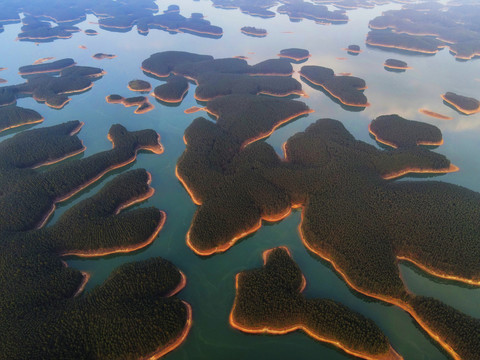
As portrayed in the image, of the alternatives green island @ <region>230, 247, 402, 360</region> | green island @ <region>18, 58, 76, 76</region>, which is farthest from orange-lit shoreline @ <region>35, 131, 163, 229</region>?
green island @ <region>18, 58, 76, 76</region>

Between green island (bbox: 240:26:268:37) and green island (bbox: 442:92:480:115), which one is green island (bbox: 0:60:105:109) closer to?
green island (bbox: 240:26:268:37)

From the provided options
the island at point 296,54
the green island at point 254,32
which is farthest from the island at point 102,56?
the green island at point 254,32

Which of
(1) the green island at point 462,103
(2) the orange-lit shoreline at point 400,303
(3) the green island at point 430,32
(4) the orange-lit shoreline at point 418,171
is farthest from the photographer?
(3) the green island at point 430,32

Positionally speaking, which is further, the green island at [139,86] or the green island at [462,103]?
the green island at [139,86]

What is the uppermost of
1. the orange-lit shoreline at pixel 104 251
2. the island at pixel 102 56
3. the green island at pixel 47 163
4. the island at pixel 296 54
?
the island at pixel 296 54

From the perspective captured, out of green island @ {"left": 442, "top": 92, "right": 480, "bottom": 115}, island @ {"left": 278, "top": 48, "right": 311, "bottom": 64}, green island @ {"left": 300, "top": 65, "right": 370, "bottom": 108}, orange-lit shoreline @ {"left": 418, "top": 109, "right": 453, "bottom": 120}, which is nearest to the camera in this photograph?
orange-lit shoreline @ {"left": 418, "top": 109, "right": 453, "bottom": 120}

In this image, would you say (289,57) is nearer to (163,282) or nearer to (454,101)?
(454,101)

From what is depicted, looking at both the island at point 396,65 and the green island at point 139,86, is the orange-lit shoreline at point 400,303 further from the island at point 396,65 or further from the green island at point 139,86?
the island at point 396,65
